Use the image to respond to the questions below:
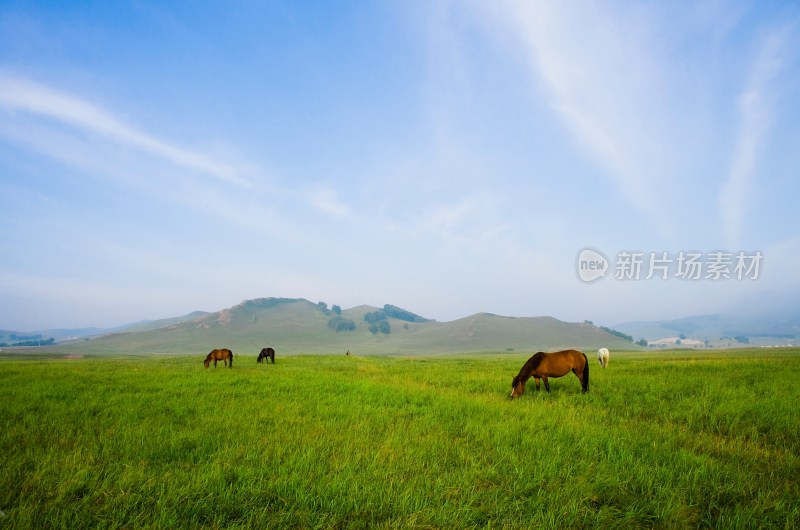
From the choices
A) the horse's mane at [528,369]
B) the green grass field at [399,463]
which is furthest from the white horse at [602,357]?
the horse's mane at [528,369]

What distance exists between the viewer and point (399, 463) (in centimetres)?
575

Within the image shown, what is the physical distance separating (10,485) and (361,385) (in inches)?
421

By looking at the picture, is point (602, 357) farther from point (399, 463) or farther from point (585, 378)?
point (399, 463)

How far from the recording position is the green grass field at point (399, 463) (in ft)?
14.3

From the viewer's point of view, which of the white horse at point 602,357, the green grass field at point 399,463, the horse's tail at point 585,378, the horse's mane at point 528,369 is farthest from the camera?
the white horse at point 602,357

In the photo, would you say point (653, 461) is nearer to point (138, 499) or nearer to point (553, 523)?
point (553, 523)

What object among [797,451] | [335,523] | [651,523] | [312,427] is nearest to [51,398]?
[312,427]

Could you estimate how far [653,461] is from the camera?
612 cm

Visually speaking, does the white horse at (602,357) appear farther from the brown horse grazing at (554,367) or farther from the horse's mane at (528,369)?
the horse's mane at (528,369)

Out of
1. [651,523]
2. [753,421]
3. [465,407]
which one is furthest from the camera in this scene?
[465,407]

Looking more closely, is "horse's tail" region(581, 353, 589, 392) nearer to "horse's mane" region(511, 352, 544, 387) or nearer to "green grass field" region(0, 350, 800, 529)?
"green grass field" region(0, 350, 800, 529)

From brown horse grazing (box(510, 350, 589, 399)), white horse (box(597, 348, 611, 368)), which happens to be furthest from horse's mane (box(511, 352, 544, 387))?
white horse (box(597, 348, 611, 368))

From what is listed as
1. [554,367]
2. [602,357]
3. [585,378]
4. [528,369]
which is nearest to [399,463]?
[528,369]

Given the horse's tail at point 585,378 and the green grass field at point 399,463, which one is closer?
the green grass field at point 399,463
